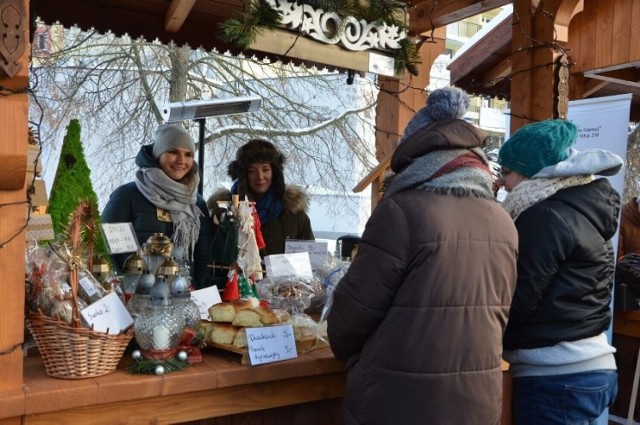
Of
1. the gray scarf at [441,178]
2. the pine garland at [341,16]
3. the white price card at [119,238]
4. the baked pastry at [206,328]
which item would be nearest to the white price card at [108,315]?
the baked pastry at [206,328]

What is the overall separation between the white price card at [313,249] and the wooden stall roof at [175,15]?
1028mm

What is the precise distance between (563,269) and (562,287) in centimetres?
5

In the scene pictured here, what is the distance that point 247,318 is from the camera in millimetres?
1836

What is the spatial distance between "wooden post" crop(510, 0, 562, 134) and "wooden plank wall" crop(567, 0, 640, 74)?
6.65 feet

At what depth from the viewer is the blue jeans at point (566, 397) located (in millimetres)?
1934

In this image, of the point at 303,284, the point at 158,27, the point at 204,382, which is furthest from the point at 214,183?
the point at 204,382

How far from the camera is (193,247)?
2.97m

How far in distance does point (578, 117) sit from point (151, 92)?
6.38m

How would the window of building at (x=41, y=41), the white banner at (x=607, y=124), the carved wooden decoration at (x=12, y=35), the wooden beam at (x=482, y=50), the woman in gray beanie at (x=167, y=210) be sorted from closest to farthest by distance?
the carved wooden decoration at (x=12, y=35) → the woman in gray beanie at (x=167, y=210) → the white banner at (x=607, y=124) → the wooden beam at (x=482, y=50) → the window of building at (x=41, y=41)

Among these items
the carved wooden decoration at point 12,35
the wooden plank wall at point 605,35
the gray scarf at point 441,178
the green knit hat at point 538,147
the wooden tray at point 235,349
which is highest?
the wooden plank wall at point 605,35

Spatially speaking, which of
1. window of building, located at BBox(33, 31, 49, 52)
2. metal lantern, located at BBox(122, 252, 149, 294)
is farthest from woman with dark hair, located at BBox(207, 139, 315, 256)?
window of building, located at BBox(33, 31, 49, 52)

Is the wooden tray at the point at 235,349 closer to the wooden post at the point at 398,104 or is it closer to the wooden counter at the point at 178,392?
the wooden counter at the point at 178,392

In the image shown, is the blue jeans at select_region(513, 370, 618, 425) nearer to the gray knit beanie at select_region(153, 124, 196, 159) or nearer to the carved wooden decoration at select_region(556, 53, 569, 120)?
the carved wooden decoration at select_region(556, 53, 569, 120)

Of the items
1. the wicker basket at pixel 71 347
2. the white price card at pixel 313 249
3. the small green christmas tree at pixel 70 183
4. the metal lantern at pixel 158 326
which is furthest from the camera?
the white price card at pixel 313 249
